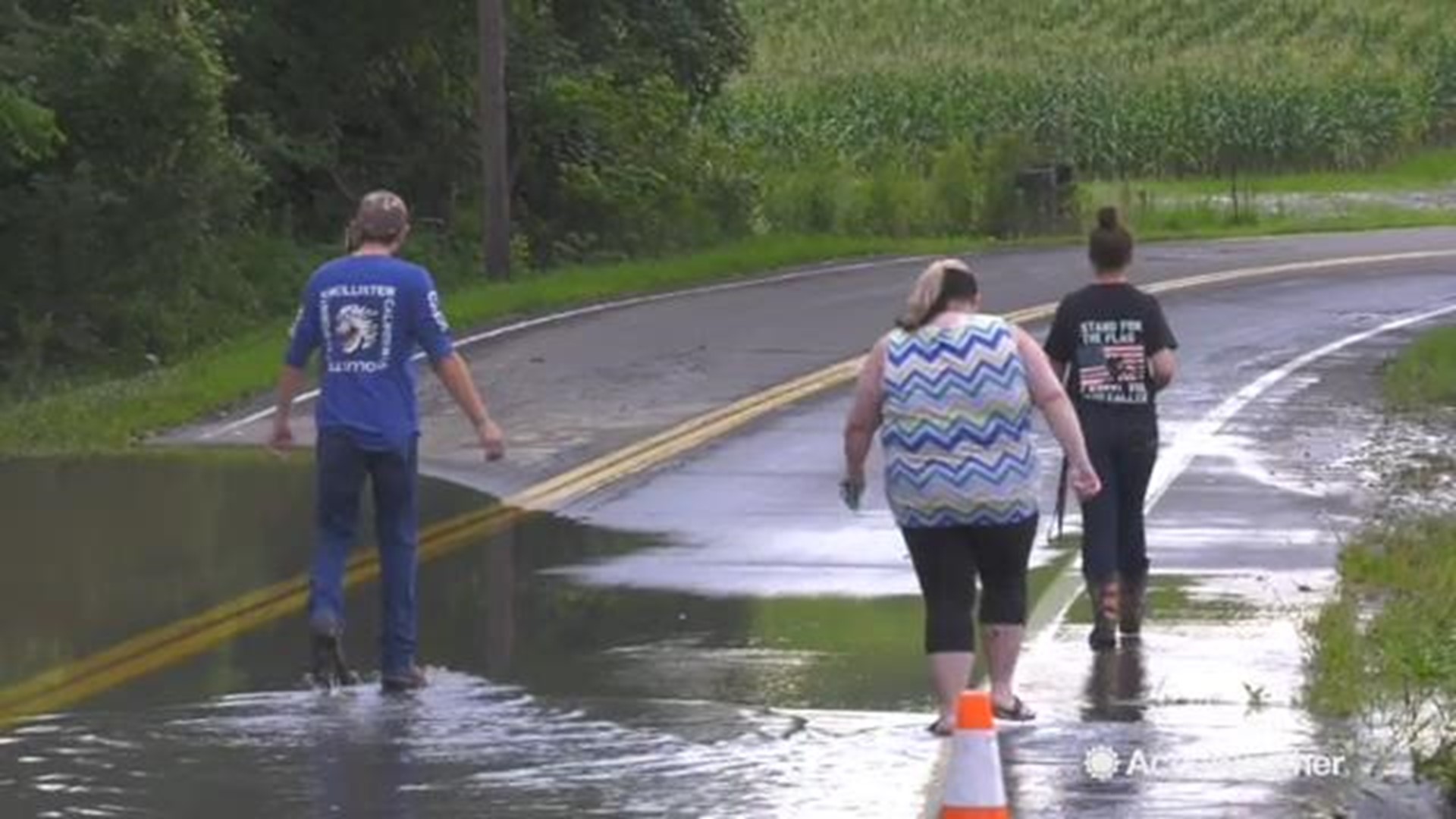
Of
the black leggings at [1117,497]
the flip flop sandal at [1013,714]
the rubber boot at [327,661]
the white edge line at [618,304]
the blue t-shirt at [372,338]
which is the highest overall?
the blue t-shirt at [372,338]

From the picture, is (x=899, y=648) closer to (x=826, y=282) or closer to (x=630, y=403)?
(x=630, y=403)

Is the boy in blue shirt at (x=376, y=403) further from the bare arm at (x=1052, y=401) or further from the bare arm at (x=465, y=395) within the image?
the bare arm at (x=1052, y=401)

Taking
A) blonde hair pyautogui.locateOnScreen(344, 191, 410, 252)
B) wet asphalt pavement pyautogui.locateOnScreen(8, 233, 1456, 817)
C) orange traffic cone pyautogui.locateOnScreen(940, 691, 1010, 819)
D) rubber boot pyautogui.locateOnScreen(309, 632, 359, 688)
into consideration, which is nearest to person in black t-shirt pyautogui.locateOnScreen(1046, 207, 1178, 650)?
wet asphalt pavement pyautogui.locateOnScreen(8, 233, 1456, 817)

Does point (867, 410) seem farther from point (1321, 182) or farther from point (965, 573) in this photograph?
point (1321, 182)

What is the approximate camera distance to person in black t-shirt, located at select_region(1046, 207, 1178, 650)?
12.6m

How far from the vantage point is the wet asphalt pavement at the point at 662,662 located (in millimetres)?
9625

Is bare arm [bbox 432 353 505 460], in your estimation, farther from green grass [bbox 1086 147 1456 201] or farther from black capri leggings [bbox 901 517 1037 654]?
green grass [bbox 1086 147 1456 201]

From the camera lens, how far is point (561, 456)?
19734 mm

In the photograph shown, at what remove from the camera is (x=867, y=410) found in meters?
10.4

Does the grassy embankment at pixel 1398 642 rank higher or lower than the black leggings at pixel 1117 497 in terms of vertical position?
lower

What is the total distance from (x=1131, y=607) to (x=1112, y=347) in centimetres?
106

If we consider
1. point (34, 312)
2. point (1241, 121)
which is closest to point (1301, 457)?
point (34, 312)

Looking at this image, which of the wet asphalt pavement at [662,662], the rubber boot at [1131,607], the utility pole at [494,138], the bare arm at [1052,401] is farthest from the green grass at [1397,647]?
the utility pole at [494,138]

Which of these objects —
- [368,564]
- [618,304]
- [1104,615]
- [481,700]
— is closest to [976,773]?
[481,700]
